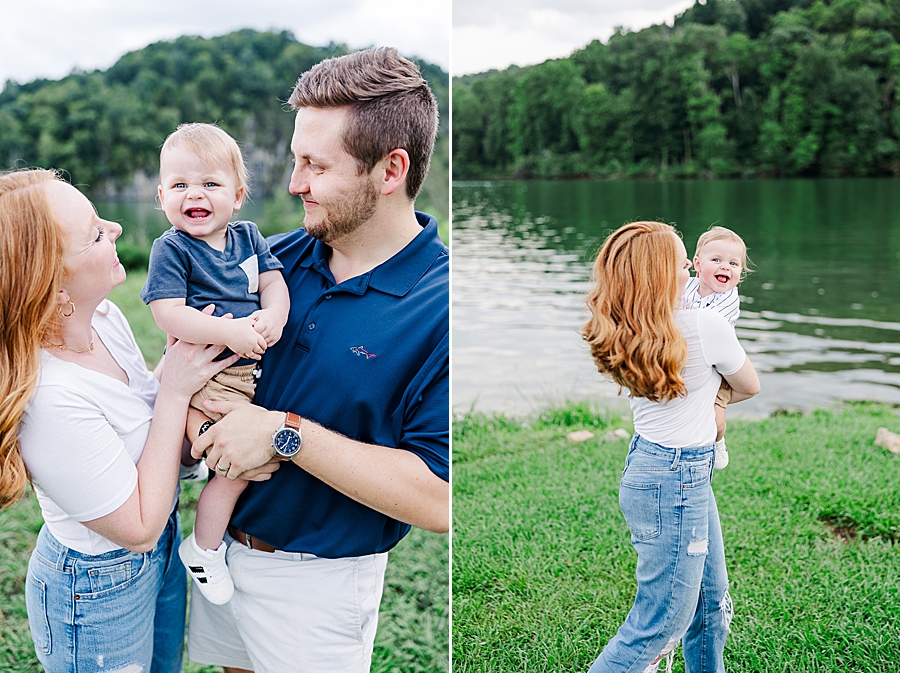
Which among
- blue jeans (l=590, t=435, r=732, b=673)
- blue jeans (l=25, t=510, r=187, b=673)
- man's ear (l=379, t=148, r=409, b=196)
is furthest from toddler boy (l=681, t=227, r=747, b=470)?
blue jeans (l=25, t=510, r=187, b=673)

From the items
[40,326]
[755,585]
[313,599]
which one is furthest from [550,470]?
[40,326]

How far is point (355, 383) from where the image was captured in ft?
5.95

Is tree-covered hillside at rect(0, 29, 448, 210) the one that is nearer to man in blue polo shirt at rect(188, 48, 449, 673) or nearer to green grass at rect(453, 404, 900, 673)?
green grass at rect(453, 404, 900, 673)

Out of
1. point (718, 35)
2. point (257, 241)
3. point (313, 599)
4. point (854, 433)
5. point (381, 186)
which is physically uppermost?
point (718, 35)

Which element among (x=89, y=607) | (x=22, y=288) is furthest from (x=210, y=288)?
(x=89, y=607)

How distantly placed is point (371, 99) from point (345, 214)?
0.89 ft

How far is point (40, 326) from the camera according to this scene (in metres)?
1.49

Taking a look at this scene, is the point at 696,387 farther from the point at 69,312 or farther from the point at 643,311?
the point at 69,312

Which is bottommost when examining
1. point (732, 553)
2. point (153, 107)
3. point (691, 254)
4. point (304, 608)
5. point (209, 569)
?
point (732, 553)

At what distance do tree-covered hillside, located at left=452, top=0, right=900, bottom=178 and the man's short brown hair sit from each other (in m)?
14.7

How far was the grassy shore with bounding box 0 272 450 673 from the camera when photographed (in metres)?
2.91

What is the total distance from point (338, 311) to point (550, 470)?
237 cm

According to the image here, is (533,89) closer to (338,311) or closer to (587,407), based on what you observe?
(587,407)

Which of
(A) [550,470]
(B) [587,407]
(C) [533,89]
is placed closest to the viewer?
(A) [550,470]
